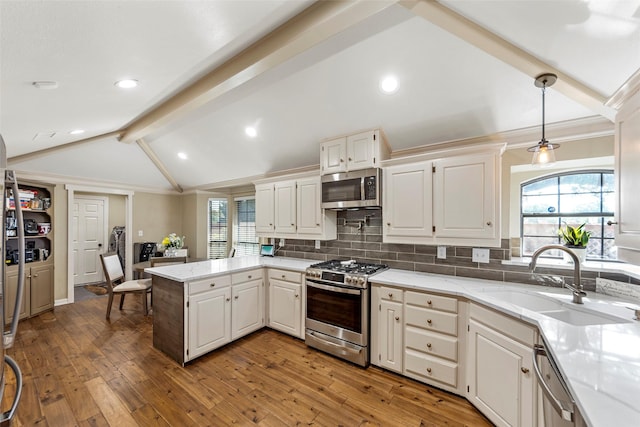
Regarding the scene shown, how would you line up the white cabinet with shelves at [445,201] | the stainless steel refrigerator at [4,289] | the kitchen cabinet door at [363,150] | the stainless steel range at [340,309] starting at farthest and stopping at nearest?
the kitchen cabinet door at [363,150]
the stainless steel range at [340,309]
the white cabinet with shelves at [445,201]
the stainless steel refrigerator at [4,289]

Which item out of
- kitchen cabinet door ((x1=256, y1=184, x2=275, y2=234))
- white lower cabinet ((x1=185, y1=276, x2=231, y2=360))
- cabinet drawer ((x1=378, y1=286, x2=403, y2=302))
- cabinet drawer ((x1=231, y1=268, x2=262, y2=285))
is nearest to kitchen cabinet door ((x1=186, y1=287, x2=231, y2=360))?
white lower cabinet ((x1=185, y1=276, x2=231, y2=360))

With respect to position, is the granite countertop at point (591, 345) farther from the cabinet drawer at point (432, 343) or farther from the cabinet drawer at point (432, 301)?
the cabinet drawer at point (432, 343)

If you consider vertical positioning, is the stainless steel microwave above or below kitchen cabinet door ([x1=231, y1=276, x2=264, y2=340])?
above

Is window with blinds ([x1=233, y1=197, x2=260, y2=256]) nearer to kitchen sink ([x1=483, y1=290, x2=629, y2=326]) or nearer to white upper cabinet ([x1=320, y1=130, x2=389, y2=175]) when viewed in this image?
white upper cabinet ([x1=320, y1=130, x2=389, y2=175])

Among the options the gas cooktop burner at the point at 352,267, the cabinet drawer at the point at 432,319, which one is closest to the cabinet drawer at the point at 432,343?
the cabinet drawer at the point at 432,319

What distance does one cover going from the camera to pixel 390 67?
7.23ft

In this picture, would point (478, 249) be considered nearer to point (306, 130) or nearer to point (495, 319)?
point (495, 319)

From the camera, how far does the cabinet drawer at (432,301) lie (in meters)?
2.17

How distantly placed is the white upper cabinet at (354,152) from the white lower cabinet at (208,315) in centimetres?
182

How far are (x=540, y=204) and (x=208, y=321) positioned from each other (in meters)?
3.70

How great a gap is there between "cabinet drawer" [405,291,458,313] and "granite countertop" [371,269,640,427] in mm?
99

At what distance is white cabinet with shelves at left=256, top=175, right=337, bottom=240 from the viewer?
3.39 m

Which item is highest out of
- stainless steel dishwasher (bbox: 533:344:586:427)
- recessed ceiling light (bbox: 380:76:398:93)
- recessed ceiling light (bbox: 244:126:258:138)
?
recessed ceiling light (bbox: 380:76:398:93)

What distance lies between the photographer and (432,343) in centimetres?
225
